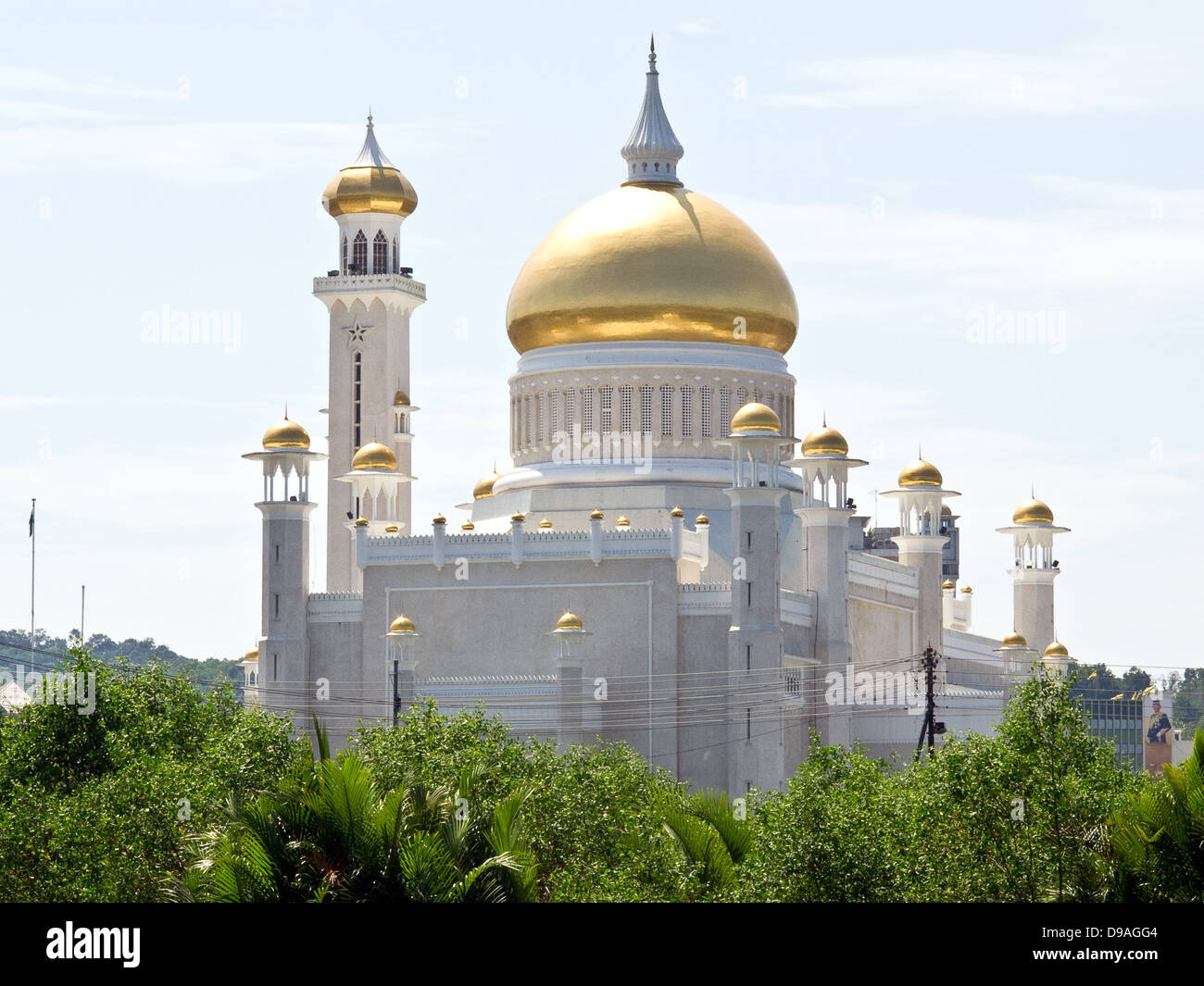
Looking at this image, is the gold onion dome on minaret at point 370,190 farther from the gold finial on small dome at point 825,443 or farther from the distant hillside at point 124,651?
the distant hillside at point 124,651

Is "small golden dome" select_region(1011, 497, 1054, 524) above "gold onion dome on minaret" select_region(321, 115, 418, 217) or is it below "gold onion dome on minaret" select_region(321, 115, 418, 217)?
below

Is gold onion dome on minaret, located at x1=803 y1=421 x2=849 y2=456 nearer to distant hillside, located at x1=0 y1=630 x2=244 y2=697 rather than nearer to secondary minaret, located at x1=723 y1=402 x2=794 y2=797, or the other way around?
secondary minaret, located at x1=723 y1=402 x2=794 y2=797

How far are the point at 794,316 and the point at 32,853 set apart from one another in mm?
30032

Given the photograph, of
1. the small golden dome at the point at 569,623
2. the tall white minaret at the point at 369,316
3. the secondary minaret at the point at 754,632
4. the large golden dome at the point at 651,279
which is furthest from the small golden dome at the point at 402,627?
the large golden dome at the point at 651,279

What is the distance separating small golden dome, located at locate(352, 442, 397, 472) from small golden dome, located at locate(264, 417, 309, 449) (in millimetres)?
2657

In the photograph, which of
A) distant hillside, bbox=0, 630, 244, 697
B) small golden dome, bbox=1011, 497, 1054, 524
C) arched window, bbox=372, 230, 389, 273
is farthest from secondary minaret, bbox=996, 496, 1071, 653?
distant hillside, bbox=0, 630, 244, 697

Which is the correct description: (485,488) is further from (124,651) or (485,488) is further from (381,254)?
(124,651)

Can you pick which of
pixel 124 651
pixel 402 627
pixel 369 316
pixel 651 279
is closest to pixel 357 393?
pixel 369 316

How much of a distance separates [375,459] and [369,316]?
4.99 meters

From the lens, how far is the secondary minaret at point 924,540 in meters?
55.0

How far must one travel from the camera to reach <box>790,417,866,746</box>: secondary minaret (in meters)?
50.5

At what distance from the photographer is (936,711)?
52.4 m
